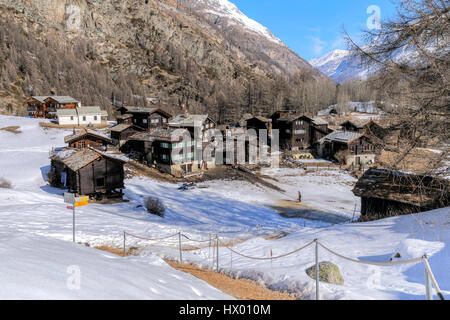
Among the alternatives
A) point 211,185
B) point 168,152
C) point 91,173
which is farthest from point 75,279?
point 168,152

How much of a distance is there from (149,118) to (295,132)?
31366 millimetres

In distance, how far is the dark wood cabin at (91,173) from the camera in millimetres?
29281

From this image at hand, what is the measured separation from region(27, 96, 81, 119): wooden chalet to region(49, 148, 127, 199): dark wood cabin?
179 ft

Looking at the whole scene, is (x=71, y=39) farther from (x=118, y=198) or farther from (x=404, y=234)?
(x=404, y=234)

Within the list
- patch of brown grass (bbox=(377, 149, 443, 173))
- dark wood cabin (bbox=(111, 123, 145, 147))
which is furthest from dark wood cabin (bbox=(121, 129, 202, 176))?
patch of brown grass (bbox=(377, 149, 443, 173))

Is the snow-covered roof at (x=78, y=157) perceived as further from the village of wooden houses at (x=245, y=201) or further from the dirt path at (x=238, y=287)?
the dirt path at (x=238, y=287)

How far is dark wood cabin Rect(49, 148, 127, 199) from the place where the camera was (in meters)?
29.3

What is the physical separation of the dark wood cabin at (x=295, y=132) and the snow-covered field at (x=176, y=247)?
112ft

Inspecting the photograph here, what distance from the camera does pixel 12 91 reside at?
3807 inches

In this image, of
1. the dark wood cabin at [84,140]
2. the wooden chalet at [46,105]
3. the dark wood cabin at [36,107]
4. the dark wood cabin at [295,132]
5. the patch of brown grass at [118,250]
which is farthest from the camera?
the dark wood cabin at [36,107]

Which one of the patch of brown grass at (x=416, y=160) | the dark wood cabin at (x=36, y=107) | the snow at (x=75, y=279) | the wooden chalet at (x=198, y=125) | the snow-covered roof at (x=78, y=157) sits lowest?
the snow at (x=75, y=279)

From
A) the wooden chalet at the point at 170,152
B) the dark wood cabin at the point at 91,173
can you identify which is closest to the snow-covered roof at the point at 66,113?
the wooden chalet at the point at 170,152

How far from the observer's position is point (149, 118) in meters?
68.2
